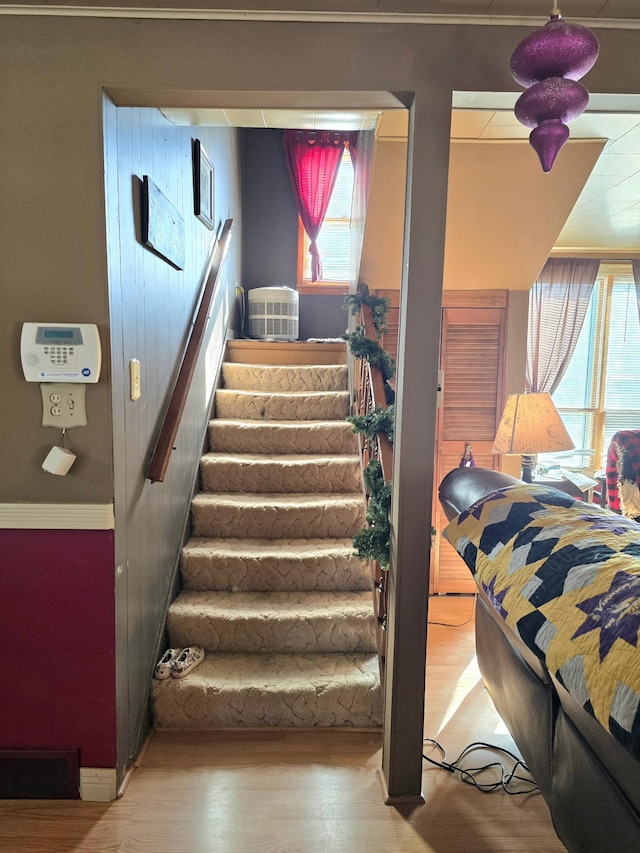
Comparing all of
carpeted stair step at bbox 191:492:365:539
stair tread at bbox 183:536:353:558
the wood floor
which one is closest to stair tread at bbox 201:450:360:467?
carpeted stair step at bbox 191:492:365:539

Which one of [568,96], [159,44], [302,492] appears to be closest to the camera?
[568,96]

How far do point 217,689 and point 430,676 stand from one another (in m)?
1.04

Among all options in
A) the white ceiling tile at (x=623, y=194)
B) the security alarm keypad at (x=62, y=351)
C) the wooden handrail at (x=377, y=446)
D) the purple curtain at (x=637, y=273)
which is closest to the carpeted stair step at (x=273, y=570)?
the wooden handrail at (x=377, y=446)

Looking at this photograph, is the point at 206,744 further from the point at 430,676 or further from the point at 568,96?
the point at 568,96

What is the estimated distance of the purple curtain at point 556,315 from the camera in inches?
168

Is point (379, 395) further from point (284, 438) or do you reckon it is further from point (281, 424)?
point (281, 424)

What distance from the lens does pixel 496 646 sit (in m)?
1.68

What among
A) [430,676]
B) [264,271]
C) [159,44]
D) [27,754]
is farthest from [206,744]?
[264,271]

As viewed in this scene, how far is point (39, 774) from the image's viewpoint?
1.73 meters

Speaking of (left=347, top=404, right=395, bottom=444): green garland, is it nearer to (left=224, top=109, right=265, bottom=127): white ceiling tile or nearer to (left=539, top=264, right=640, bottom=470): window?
(left=224, top=109, right=265, bottom=127): white ceiling tile

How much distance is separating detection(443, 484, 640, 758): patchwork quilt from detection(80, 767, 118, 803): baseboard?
136 centimetres

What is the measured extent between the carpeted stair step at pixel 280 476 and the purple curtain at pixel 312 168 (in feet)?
8.49

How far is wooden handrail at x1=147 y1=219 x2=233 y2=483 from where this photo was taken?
6.56ft

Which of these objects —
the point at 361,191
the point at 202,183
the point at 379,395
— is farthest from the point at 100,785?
the point at 361,191
